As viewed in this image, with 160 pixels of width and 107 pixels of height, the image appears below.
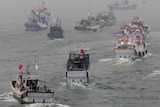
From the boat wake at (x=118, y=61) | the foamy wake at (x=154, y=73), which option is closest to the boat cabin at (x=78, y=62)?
the foamy wake at (x=154, y=73)

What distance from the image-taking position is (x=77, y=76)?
101 m

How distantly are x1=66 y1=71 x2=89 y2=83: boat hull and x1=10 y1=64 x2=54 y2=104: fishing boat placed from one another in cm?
1321

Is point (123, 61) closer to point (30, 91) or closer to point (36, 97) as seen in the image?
point (36, 97)

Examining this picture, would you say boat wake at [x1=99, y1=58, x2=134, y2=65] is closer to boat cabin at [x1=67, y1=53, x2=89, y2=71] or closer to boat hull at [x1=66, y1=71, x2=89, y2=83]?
boat cabin at [x1=67, y1=53, x2=89, y2=71]

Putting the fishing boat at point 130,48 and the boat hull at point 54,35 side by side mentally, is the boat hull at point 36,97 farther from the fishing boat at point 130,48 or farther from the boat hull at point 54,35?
the boat hull at point 54,35

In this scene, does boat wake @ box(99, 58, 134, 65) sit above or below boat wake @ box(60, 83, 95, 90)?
above

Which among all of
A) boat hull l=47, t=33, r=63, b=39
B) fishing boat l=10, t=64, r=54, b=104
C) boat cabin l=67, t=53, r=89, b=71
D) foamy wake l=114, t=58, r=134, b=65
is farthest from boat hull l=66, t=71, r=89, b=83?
boat hull l=47, t=33, r=63, b=39

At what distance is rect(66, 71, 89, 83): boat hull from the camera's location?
10119cm

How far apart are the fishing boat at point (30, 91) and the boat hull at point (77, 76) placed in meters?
13.2

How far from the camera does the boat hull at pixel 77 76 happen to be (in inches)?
3984

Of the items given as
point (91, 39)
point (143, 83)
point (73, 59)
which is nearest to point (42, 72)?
point (73, 59)

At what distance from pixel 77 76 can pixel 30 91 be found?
62.9 feet


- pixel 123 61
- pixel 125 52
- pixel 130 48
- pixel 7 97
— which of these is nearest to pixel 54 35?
pixel 130 48

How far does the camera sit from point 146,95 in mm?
95188
